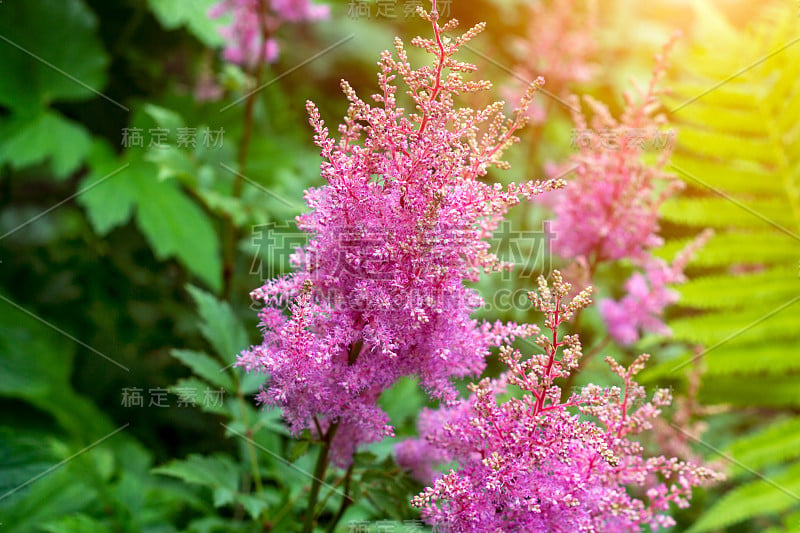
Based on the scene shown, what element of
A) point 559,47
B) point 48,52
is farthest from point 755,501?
point 48,52

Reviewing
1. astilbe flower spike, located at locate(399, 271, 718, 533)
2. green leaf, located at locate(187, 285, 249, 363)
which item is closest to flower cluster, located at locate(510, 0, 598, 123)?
green leaf, located at locate(187, 285, 249, 363)

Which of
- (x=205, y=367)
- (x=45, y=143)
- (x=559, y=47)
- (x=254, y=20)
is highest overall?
(x=559, y=47)

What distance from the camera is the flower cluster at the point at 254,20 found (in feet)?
9.72

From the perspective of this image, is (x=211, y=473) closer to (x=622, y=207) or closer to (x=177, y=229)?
(x=622, y=207)

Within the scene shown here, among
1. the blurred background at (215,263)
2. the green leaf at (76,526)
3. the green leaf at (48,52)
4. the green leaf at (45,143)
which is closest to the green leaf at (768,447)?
the blurred background at (215,263)

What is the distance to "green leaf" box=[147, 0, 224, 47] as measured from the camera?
3373 millimetres

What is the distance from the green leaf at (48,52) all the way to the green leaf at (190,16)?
0.51 metres

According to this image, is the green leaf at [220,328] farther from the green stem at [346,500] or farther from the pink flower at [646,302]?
the pink flower at [646,302]

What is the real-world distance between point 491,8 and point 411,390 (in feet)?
12.8

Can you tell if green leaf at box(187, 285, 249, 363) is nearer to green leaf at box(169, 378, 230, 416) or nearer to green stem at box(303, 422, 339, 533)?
green leaf at box(169, 378, 230, 416)

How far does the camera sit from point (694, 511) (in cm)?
283

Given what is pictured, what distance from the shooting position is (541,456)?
53.6 inches

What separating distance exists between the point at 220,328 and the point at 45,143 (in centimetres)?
186

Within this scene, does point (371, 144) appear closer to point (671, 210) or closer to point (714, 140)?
point (671, 210)
